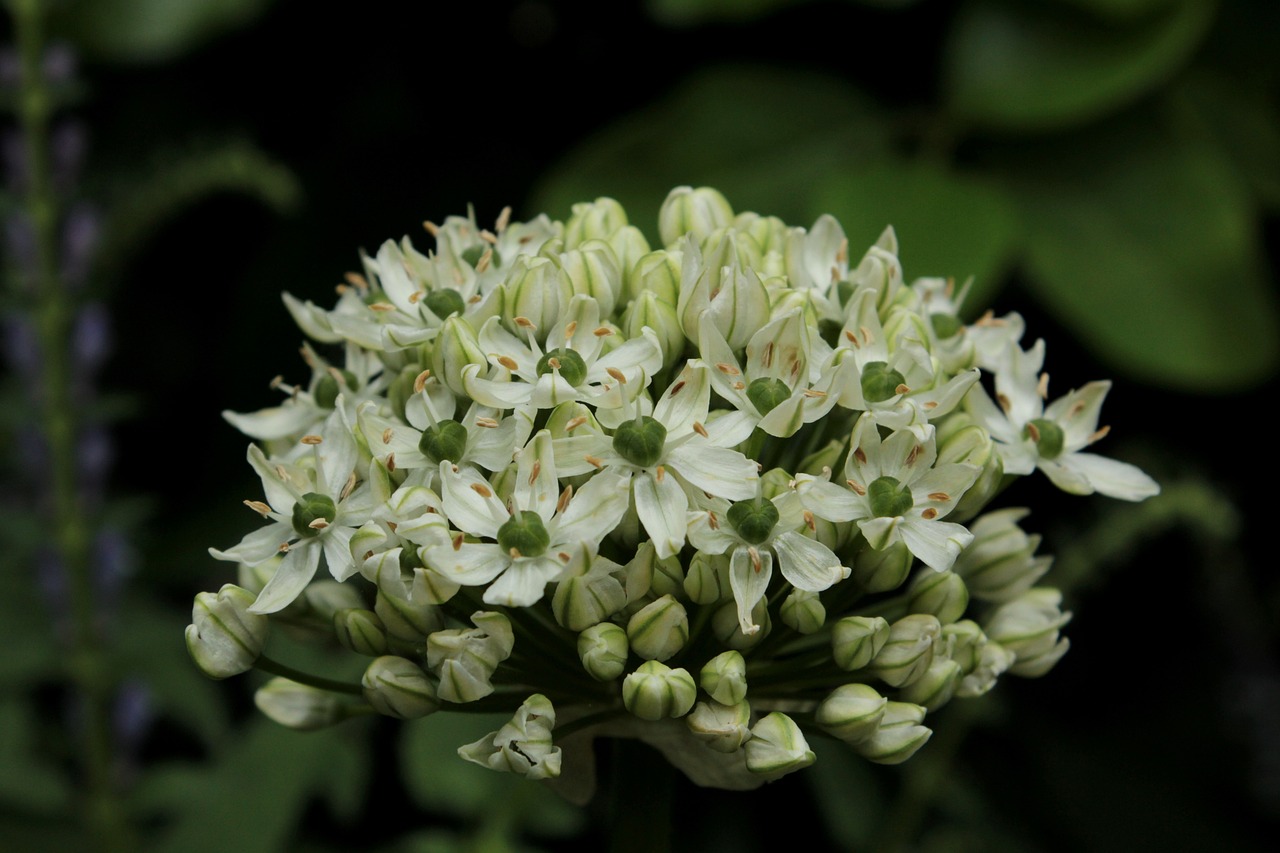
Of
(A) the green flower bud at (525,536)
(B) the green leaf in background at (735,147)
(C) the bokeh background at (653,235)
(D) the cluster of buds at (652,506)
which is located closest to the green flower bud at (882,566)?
(D) the cluster of buds at (652,506)

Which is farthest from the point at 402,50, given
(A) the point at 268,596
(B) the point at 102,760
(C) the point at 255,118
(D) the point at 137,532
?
(A) the point at 268,596

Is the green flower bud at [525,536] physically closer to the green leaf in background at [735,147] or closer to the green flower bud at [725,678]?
the green flower bud at [725,678]

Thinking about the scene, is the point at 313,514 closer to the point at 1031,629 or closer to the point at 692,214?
the point at 692,214

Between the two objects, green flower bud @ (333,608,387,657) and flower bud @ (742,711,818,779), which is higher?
green flower bud @ (333,608,387,657)

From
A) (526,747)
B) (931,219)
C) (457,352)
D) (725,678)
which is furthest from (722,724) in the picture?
(931,219)

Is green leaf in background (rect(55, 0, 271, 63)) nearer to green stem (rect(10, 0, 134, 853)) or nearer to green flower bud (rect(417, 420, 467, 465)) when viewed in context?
green stem (rect(10, 0, 134, 853))

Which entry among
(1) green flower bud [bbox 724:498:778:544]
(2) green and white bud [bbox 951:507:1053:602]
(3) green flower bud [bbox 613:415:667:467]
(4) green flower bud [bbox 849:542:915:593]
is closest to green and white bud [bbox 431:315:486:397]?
(3) green flower bud [bbox 613:415:667:467]

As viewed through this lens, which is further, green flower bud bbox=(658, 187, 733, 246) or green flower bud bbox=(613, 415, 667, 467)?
green flower bud bbox=(658, 187, 733, 246)
